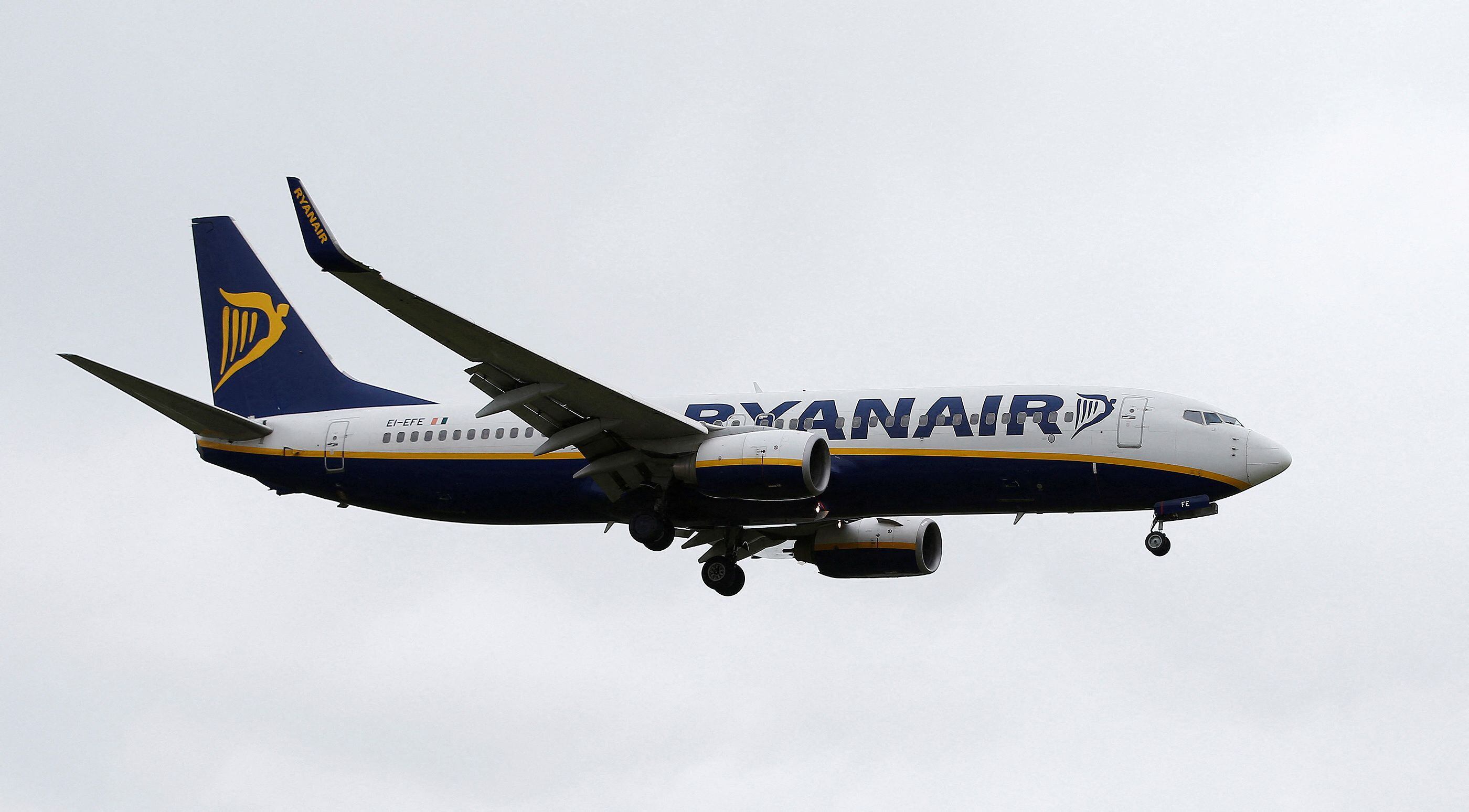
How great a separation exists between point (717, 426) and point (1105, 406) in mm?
8314

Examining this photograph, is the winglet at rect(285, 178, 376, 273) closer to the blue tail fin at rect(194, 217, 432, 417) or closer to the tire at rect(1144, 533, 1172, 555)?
the blue tail fin at rect(194, 217, 432, 417)

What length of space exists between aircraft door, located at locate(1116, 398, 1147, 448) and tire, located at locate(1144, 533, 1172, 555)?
1.85 m

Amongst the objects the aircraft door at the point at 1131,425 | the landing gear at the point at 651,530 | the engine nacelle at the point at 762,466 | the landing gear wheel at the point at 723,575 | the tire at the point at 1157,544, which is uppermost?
the aircraft door at the point at 1131,425

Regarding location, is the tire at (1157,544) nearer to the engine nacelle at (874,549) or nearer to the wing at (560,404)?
the engine nacelle at (874,549)

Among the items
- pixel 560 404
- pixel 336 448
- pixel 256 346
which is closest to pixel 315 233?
pixel 560 404

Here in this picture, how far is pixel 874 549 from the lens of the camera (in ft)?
146

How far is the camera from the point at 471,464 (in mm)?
41875

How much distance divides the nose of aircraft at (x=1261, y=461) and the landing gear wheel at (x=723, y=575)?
1281cm

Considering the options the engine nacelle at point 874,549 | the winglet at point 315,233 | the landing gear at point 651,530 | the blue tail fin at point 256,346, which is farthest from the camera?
the blue tail fin at point 256,346

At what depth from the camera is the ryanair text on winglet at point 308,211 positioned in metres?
31.5

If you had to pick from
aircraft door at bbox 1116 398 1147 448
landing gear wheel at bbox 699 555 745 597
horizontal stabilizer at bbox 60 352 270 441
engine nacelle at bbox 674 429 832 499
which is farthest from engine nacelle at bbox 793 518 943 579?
horizontal stabilizer at bbox 60 352 270 441

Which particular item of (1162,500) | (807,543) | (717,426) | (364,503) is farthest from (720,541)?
(1162,500)

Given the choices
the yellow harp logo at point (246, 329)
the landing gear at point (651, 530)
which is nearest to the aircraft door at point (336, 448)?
the yellow harp logo at point (246, 329)

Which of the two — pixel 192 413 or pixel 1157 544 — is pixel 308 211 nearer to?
pixel 192 413
